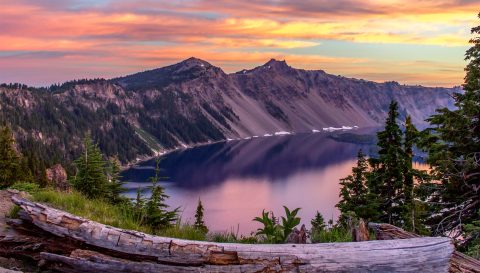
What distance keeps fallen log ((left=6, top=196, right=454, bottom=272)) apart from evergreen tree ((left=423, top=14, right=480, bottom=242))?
1140cm

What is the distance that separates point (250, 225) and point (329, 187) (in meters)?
68.6

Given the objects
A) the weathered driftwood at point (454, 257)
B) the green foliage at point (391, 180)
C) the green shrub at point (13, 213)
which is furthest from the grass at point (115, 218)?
the green foliage at point (391, 180)

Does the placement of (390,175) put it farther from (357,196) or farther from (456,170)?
(456,170)

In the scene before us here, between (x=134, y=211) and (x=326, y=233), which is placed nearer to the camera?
(x=326, y=233)

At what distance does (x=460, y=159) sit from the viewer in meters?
17.7

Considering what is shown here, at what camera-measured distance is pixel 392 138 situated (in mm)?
29281

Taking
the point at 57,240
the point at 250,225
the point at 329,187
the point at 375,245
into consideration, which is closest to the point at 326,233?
the point at 375,245

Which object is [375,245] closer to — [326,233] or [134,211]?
[326,233]

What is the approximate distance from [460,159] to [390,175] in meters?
11.2

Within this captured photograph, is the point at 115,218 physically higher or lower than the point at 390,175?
higher

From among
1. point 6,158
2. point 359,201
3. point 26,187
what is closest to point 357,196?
point 359,201

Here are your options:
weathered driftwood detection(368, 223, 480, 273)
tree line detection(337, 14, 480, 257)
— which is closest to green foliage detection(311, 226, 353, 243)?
weathered driftwood detection(368, 223, 480, 273)

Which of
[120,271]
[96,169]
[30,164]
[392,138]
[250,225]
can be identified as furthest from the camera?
[250,225]

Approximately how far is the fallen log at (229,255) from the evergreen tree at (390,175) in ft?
72.2
